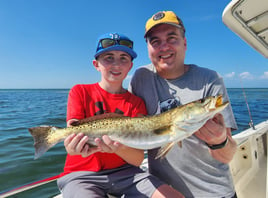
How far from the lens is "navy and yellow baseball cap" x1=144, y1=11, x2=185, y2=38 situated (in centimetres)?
277

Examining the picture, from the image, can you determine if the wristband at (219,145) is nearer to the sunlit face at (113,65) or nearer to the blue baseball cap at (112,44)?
the sunlit face at (113,65)

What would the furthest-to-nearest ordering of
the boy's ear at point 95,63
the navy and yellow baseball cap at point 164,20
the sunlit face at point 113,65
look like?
the boy's ear at point 95,63 < the sunlit face at point 113,65 < the navy and yellow baseball cap at point 164,20

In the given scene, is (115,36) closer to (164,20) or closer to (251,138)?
(164,20)

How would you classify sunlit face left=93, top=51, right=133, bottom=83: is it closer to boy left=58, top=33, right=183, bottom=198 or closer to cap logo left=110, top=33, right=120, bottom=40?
boy left=58, top=33, right=183, bottom=198

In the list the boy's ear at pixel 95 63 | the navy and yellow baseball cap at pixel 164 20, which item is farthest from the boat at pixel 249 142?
the boy's ear at pixel 95 63

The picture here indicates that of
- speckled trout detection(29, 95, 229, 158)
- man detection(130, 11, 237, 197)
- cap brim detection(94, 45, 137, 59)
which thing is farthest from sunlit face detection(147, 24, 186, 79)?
speckled trout detection(29, 95, 229, 158)

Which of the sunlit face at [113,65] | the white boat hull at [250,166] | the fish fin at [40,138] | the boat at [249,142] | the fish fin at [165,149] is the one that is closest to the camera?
the fish fin at [165,149]

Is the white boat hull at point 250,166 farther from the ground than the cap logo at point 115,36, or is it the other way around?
the cap logo at point 115,36

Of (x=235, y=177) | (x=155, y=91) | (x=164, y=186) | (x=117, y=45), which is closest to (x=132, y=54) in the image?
(x=117, y=45)

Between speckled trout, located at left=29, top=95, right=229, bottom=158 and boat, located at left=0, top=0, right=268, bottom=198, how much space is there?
836 millimetres

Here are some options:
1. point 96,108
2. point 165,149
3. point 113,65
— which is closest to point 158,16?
point 113,65

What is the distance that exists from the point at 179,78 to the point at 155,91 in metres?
0.43

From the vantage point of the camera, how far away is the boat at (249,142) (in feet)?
8.15

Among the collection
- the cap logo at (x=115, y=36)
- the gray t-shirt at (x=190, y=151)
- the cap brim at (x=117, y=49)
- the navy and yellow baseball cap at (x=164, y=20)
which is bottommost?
the gray t-shirt at (x=190, y=151)
